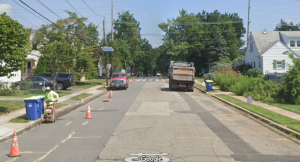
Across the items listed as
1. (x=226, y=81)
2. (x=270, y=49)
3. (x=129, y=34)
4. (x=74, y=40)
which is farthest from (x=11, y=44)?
(x=129, y=34)

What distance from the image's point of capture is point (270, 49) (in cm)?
4494

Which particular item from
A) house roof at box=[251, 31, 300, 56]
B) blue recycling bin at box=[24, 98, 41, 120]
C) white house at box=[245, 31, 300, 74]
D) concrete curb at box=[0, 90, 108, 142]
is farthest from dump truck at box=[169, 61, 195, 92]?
house roof at box=[251, 31, 300, 56]

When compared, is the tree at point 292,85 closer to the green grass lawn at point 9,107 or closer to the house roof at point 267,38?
the green grass lawn at point 9,107

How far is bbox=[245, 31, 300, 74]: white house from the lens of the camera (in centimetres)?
4472

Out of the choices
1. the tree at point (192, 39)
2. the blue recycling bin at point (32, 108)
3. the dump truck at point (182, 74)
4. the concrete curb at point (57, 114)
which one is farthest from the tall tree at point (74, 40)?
the tree at point (192, 39)

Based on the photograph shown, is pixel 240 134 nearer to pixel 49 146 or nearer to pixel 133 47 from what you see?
pixel 49 146

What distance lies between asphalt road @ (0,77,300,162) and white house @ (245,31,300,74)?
3166 centimetres

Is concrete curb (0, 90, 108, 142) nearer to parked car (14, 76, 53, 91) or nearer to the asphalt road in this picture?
the asphalt road

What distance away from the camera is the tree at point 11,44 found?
1351 cm

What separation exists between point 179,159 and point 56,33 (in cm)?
3842

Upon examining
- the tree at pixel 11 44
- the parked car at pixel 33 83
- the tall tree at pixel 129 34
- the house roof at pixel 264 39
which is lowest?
the parked car at pixel 33 83

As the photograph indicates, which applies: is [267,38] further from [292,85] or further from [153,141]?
[153,141]

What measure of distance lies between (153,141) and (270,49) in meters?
40.1

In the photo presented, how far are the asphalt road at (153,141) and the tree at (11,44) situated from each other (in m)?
3.37
